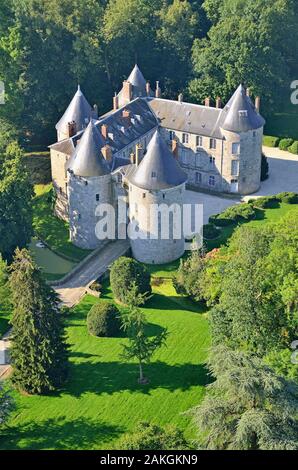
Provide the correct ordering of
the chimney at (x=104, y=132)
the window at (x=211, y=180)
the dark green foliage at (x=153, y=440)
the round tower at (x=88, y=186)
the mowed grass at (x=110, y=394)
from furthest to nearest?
the window at (x=211, y=180) → the chimney at (x=104, y=132) → the round tower at (x=88, y=186) → the mowed grass at (x=110, y=394) → the dark green foliage at (x=153, y=440)

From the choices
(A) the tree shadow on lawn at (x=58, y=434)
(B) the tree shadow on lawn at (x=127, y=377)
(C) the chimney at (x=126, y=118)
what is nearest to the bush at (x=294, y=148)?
(C) the chimney at (x=126, y=118)

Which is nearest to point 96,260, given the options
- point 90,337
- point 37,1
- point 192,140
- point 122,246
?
point 122,246

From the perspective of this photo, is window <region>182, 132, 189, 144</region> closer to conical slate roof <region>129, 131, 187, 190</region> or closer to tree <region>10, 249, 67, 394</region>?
conical slate roof <region>129, 131, 187, 190</region>

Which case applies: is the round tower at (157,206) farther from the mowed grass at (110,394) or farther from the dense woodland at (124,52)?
the dense woodland at (124,52)

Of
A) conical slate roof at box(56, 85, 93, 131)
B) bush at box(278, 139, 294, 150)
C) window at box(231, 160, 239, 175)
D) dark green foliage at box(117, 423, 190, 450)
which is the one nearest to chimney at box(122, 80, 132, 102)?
conical slate roof at box(56, 85, 93, 131)

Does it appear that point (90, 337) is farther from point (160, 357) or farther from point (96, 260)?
point (96, 260)
